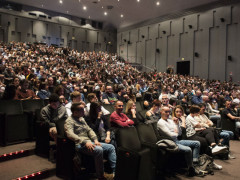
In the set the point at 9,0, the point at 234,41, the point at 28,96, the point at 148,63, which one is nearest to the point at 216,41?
the point at 234,41

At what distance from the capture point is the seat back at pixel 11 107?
3432mm

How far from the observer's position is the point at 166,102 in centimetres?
434

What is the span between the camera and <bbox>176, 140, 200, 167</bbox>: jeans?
112 inches

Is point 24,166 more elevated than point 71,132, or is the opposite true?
point 71,132

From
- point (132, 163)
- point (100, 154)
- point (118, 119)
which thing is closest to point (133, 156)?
point (132, 163)

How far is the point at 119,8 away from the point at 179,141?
15191mm

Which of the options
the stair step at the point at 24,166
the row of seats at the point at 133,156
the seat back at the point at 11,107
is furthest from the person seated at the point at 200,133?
the seat back at the point at 11,107

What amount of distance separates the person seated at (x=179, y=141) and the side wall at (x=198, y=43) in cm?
1137

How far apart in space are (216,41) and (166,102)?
11.5m

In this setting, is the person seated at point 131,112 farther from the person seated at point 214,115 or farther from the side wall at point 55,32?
the side wall at point 55,32

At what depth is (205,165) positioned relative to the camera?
300cm

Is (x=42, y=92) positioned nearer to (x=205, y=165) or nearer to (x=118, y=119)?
(x=118, y=119)

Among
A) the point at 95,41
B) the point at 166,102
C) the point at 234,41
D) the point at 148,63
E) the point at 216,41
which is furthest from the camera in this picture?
the point at 95,41

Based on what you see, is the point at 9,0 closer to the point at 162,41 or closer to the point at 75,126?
the point at 162,41
